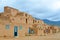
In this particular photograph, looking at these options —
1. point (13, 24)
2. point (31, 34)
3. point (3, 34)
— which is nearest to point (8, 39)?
point (3, 34)

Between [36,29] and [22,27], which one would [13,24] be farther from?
[36,29]

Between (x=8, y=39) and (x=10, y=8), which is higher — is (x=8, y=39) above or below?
below

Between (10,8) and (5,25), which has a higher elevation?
(10,8)

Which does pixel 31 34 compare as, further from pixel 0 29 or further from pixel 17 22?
pixel 0 29

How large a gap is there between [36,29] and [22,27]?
501 cm

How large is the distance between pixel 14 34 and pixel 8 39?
3.34m

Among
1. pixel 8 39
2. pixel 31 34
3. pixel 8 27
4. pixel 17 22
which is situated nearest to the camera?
pixel 8 39

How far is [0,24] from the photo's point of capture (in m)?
28.8

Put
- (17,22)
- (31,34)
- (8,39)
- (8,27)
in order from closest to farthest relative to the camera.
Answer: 1. (8,39)
2. (8,27)
3. (17,22)
4. (31,34)

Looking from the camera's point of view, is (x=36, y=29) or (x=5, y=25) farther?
(x=36, y=29)

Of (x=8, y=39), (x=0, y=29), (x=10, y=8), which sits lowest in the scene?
(x=8, y=39)

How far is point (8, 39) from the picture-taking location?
91.4ft

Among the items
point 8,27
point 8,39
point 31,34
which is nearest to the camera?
point 8,39

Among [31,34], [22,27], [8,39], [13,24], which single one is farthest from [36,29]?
[8,39]
